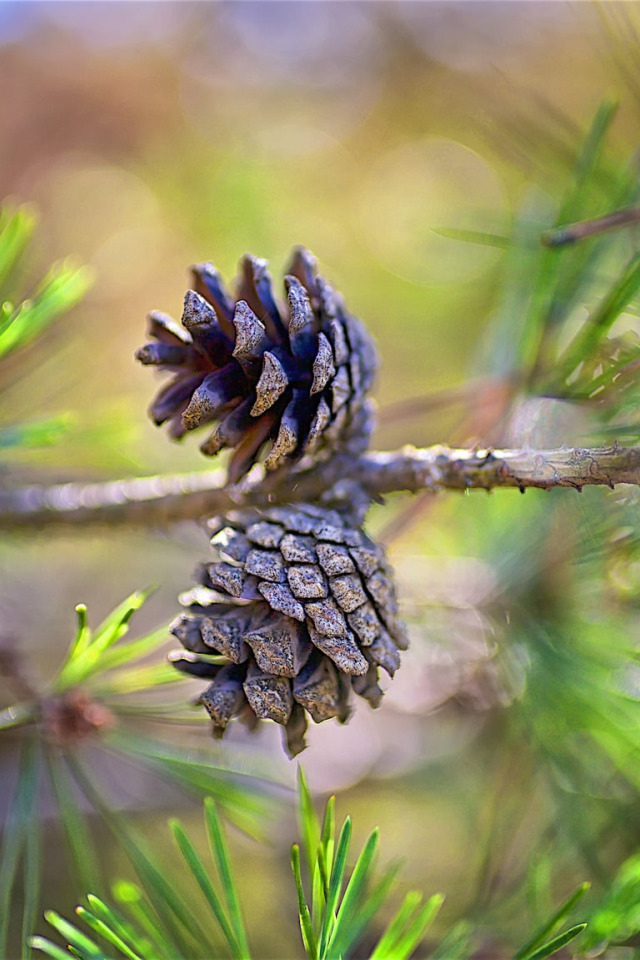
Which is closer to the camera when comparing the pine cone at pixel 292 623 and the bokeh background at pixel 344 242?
the pine cone at pixel 292 623

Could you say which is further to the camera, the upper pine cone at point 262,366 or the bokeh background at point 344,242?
the bokeh background at point 344,242

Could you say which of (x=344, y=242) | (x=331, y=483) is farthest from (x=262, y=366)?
(x=344, y=242)

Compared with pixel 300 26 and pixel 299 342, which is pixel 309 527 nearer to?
pixel 299 342

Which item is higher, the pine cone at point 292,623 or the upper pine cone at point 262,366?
the upper pine cone at point 262,366

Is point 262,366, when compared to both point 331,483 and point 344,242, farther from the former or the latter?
point 344,242
